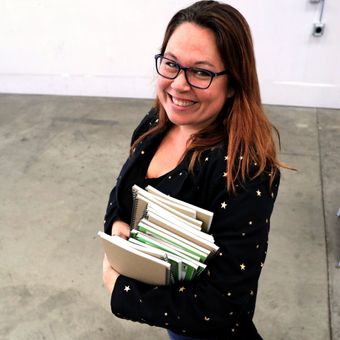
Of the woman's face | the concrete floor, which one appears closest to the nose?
the woman's face

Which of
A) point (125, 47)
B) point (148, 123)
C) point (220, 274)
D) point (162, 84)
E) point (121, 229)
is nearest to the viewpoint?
point (220, 274)

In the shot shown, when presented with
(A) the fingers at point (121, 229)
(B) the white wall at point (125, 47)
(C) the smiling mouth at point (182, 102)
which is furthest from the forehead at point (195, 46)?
(B) the white wall at point (125, 47)

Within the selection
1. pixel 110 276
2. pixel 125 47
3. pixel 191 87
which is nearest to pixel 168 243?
pixel 110 276

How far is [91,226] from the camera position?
2.63m

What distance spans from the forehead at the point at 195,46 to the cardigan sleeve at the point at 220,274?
241 mm

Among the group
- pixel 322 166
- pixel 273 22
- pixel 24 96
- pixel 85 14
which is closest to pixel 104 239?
pixel 322 166

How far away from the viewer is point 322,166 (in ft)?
10.1

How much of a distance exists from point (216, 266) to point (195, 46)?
541 mm

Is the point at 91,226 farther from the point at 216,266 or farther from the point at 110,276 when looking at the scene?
the point at 216,266

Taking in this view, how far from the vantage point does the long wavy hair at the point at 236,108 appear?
943 mm

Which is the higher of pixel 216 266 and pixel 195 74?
pixel 195 74

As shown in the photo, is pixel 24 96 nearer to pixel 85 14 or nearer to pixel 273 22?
pixel 85 14

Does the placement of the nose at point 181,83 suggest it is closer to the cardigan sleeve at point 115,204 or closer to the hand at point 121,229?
the cardigan sleeve at point 115,204

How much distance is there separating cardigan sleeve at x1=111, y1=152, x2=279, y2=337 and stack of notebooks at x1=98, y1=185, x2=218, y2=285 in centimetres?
3
